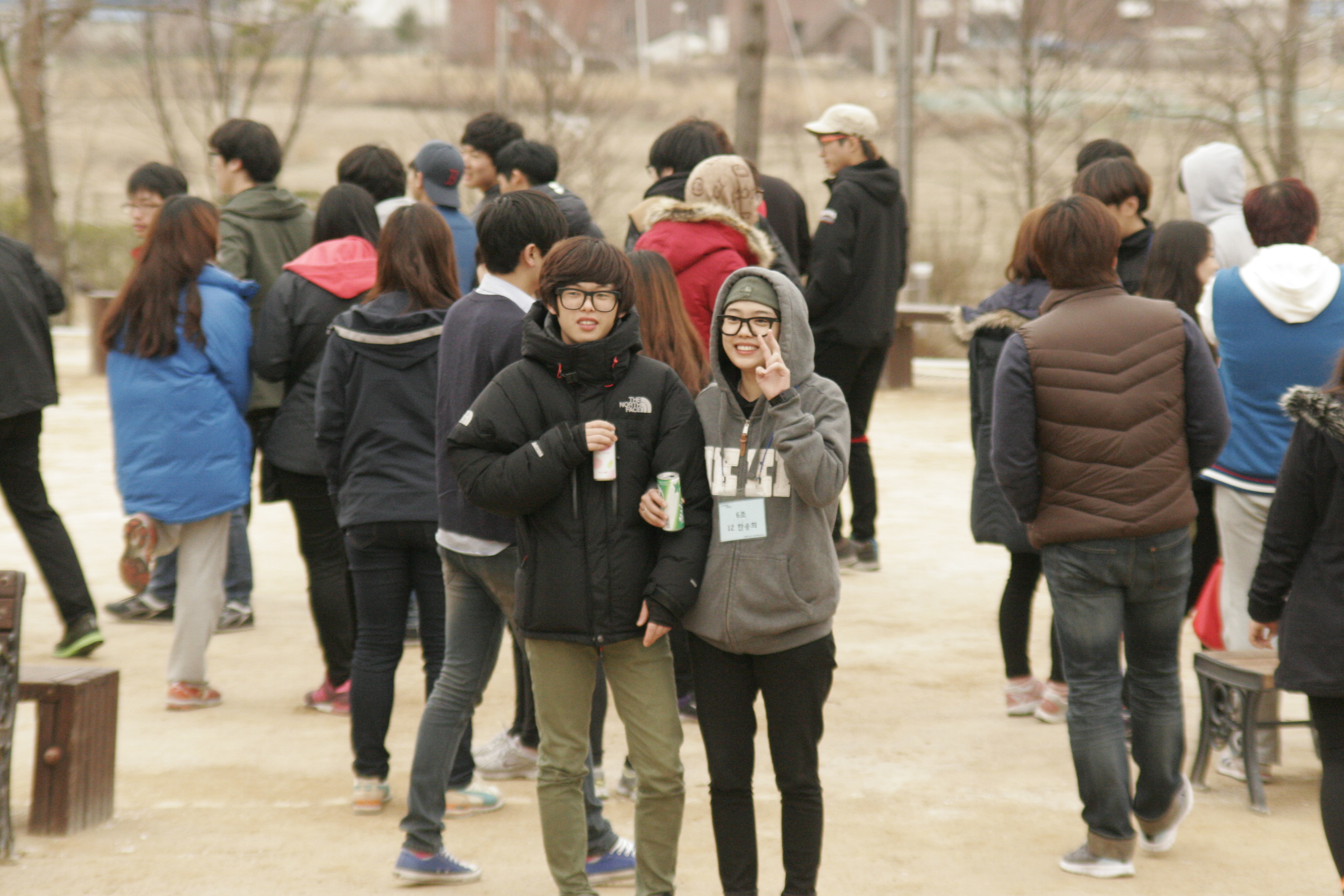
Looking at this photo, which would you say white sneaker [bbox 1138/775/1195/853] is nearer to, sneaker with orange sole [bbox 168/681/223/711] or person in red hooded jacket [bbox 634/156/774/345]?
person in red hooded jacket [bbox 634/156/774/345]

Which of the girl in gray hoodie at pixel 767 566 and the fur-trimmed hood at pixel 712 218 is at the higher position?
the fur-trimmed hood at pixel 712 218

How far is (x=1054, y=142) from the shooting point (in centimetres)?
1906

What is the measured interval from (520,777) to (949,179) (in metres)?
26.0

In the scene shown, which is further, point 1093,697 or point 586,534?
point 1093,697

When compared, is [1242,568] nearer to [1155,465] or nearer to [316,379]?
[1155,465]

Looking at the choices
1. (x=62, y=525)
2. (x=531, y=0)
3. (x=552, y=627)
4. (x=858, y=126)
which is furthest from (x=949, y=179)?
(x=552, y=627)

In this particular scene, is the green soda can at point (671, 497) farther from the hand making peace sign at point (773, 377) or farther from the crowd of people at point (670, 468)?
the hand making peace sign at point (773, 377)

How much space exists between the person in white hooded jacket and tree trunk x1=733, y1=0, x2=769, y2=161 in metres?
10.2

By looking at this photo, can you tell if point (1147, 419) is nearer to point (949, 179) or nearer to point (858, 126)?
point (858, 126)

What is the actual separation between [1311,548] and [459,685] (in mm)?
2125

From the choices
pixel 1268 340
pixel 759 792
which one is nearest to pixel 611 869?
pixel 759 792

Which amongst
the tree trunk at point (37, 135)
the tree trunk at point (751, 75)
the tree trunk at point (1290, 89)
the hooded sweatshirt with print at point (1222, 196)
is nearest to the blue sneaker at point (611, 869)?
the hooded sweatshirt with print at point (1222, 196)

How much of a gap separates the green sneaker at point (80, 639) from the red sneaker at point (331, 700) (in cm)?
108

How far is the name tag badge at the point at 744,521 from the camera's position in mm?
3248
